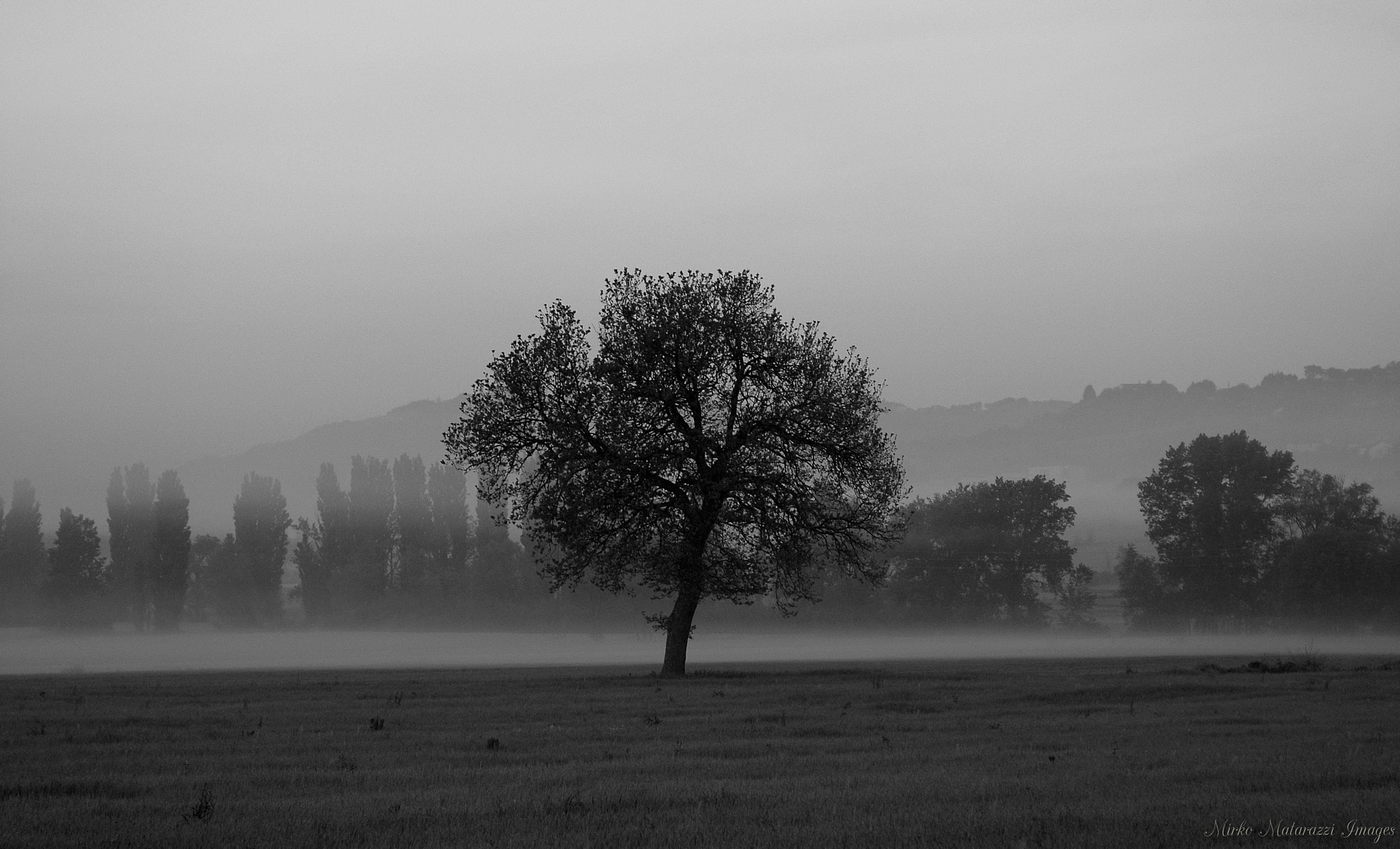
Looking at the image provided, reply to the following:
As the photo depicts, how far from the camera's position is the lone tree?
3183 centimetres

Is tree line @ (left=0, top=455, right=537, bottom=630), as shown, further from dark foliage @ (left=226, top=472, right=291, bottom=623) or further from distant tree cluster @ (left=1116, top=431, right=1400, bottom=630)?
distant tree cluster @ (left=1116, top=431, right=1400, bottom=630)

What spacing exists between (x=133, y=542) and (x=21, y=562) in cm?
1178

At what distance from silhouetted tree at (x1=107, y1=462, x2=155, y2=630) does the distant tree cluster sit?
87841 millimetres

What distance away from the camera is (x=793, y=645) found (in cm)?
7775

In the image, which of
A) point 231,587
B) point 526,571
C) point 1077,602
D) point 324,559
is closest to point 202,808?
point 1077,602

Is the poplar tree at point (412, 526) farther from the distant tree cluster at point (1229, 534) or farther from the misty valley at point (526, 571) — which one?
the distant tree cluster at point (1229, 534)

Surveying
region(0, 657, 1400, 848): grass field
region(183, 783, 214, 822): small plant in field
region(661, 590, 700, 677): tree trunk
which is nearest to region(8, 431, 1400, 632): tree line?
region(661, 590, 700, 677): tree trunk

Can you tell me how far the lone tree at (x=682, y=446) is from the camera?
31.8m

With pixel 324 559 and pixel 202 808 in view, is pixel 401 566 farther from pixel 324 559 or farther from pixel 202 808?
pixel 202 808

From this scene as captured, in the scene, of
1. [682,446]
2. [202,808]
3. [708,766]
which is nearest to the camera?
[202,808]

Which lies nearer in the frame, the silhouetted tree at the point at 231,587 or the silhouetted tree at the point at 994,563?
the silhouetted tree at the point at 994,563

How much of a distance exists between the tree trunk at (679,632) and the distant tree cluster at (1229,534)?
61.5 meters

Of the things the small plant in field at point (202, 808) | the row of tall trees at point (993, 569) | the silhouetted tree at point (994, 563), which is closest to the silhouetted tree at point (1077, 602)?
the row of tall trees at point (993, 569)

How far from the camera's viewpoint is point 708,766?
539 inches
